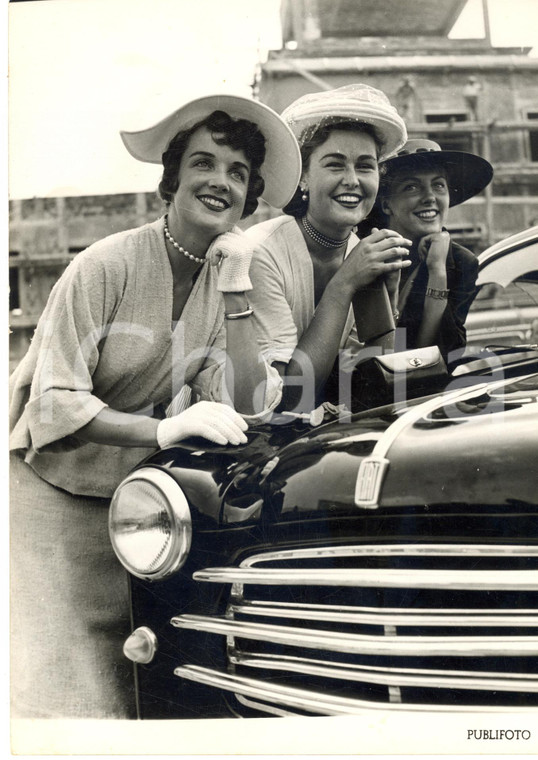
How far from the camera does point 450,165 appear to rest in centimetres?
236

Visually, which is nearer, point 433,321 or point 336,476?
point 336,476

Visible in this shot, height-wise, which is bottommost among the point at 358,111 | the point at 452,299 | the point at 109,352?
the point at 109,352

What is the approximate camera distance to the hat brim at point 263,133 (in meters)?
2.35

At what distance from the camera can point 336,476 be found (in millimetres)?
1898

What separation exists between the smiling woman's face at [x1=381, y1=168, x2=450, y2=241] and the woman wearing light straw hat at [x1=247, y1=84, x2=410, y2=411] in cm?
5

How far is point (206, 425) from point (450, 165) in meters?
1.10

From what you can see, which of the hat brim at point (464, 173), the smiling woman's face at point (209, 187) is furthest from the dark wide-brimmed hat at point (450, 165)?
the smiling woman's face at point (209, 187)

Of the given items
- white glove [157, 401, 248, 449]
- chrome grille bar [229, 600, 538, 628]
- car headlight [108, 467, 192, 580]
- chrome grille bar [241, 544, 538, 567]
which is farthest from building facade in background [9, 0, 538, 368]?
chrome grille bar [229, 600, 538, 628]

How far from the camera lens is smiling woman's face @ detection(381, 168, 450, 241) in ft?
7.79

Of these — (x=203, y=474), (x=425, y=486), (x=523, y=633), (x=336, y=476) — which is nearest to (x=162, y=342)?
(x=203, y=474)

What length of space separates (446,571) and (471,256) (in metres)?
1.06

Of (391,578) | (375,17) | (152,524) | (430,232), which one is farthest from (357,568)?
(375,17)

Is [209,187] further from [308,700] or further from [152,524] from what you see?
[308,700]

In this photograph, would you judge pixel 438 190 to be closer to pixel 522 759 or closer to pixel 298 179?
pixel 298 179
